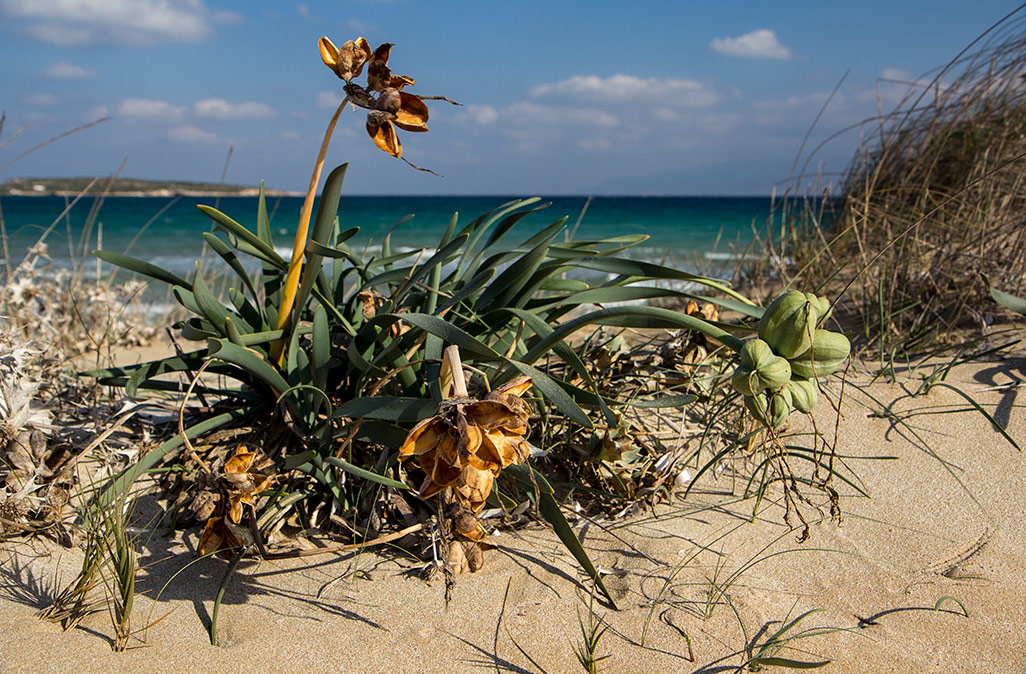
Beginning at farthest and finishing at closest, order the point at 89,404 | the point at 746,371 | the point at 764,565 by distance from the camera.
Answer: the point at 89,404 < the point at 764,565 < the point at 746,371

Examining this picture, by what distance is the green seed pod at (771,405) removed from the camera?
0.97 meters

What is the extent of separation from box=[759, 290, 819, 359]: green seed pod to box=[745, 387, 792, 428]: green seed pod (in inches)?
2.4

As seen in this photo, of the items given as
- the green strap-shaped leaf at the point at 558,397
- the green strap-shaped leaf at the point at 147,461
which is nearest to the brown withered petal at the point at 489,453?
the green strap-shaped leaf at the point at 558,397

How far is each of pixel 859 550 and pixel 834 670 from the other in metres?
0.38

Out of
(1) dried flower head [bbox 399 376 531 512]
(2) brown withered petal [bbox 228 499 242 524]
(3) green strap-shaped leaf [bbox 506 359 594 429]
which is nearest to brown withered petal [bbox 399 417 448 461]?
(1) dried flower head [bbox 399 376 531 512]

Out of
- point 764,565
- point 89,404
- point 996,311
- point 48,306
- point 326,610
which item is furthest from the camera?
point 48,306

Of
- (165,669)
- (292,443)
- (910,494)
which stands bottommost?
(165,669)

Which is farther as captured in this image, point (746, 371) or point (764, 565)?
point (764, 565)

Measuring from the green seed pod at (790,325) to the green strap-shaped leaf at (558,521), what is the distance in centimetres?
45

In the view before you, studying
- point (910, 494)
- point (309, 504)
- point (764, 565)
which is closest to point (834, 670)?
point (764, 565)

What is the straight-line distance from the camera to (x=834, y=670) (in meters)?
1.07

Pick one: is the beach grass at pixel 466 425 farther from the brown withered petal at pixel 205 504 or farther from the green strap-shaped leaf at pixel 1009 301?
the green strap-shaped leaf at pixel 1009 301

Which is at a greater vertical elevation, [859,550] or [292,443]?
[292,443]

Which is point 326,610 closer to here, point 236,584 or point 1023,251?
point 236,584
